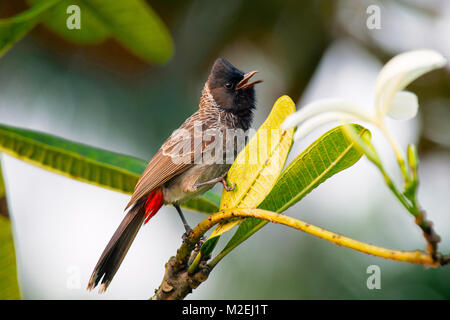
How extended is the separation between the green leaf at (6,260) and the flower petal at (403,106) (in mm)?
1478

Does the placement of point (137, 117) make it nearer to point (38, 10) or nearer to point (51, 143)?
point (51, 143)

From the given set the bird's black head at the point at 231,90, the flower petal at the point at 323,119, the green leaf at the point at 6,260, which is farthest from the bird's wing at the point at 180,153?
the flower petal at the point at 323,119

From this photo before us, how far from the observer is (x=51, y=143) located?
6.79 feet

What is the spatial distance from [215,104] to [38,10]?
1223 millimetres

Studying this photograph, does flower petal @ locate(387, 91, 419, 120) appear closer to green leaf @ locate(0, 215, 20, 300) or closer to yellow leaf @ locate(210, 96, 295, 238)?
yellow leaf @ locate(210, 96, 295, 238)

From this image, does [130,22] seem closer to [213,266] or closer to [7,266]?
[7,266]

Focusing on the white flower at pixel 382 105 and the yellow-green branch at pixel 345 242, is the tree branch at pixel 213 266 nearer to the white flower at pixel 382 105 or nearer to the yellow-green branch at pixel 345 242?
the yellow-green branch at pixel 345 242

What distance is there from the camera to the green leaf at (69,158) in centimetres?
200

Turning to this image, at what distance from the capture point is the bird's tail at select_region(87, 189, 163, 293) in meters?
2.25

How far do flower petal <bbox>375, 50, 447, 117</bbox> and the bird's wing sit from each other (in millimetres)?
1612

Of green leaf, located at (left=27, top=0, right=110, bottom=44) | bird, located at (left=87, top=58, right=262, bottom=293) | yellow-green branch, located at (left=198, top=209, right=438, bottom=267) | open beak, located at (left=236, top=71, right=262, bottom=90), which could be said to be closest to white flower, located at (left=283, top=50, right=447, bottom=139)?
yellow-green branch, located at (left=198, top=209, right=438, bottom=267)

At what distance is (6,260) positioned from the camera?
1.83 m

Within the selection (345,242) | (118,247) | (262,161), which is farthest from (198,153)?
(345,242)

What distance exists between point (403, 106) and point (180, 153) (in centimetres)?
179
